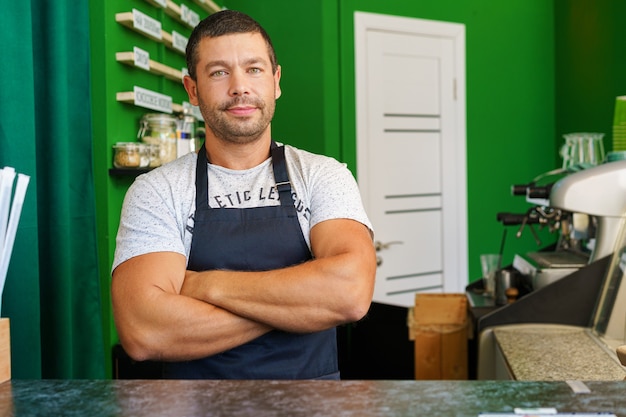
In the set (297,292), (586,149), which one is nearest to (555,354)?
(297,292)

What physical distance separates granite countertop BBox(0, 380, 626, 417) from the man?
391mm

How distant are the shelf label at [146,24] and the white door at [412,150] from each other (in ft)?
4.68

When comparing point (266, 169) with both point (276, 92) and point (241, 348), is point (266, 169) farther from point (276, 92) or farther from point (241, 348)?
point (241, 348)

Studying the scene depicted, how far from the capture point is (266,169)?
5.81 feet

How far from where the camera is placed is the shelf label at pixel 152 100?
2840 mm

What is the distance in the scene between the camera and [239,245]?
167 cm

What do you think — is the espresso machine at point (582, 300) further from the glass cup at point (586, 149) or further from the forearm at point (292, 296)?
the glass cup at point (586, 149)

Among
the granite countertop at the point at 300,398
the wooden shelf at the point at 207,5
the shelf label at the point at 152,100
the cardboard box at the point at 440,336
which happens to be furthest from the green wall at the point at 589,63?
the granite countertop at the point at 300,398

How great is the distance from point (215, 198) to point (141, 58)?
53.8 inches

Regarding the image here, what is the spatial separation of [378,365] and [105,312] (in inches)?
43.2

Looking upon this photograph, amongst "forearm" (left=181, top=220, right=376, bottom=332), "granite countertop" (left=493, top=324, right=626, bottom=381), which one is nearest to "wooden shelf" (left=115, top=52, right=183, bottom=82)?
"forearm" (left=181, top=220, right=376, bottom=332)

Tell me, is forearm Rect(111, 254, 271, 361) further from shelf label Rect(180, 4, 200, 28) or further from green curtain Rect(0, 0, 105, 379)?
shelf label Rect(180, 4, 200, 28)

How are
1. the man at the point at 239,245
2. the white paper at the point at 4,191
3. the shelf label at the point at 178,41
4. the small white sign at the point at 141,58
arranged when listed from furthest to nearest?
the shelf label at the point at 178,41
the small white sign at the point at 141,58
the man at the point at 239,245
the white paper at the point at 4,191

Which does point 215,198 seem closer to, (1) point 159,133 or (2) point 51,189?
(2) point 51,189
